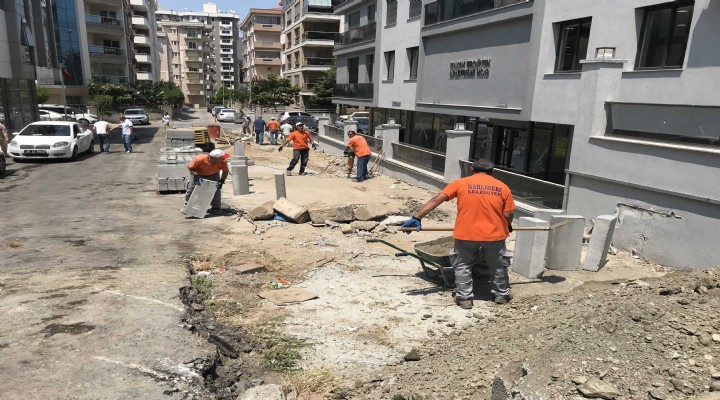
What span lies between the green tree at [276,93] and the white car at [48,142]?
133 feet

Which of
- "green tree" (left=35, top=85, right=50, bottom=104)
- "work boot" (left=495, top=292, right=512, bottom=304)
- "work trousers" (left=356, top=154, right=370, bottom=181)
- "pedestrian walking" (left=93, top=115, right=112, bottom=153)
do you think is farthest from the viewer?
"green tree" (left=35, top=85, right=50, bottom=104)

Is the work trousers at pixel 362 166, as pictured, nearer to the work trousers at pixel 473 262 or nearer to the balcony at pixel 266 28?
the work trousers at pixel 473 262

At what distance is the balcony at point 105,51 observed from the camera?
50938 mm

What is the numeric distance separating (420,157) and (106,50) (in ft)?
162

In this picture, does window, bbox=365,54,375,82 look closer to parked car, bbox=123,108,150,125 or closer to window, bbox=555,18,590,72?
window, bbox=555,18,590,72

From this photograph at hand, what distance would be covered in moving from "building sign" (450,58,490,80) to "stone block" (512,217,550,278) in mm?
10817

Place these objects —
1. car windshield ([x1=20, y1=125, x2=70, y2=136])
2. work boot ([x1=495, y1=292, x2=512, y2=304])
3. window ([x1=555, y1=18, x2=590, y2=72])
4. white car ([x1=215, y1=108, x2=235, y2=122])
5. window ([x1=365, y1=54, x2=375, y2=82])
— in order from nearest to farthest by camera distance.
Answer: work boot ([x1=495, y1=292, x2=512, y2=304]) → window ([x1=555, y1=18, x2=590, y2=72]) → car windshield ([x1=20, y1=125, x2=70, y2=136]) → window ([x1=365, y1=54, x2=375, y2=82]) → white car ([x1=215, y1=108, x2=235, y2=122])

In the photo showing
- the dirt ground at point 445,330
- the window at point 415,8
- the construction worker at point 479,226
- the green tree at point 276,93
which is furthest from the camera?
the green tree at point 276,93

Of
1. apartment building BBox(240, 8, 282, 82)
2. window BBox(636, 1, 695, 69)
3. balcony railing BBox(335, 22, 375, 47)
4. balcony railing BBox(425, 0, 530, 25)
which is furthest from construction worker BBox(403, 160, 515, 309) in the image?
apartment building BBox(240, 8, 282, 82)

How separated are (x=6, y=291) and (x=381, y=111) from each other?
75.8 ft

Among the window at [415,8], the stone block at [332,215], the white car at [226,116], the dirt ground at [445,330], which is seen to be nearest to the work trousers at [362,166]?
the stone block at [332,215]

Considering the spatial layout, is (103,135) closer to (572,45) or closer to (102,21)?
(572,45)

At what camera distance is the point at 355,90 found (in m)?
28.6

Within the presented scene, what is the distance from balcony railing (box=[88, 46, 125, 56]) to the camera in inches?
2003
